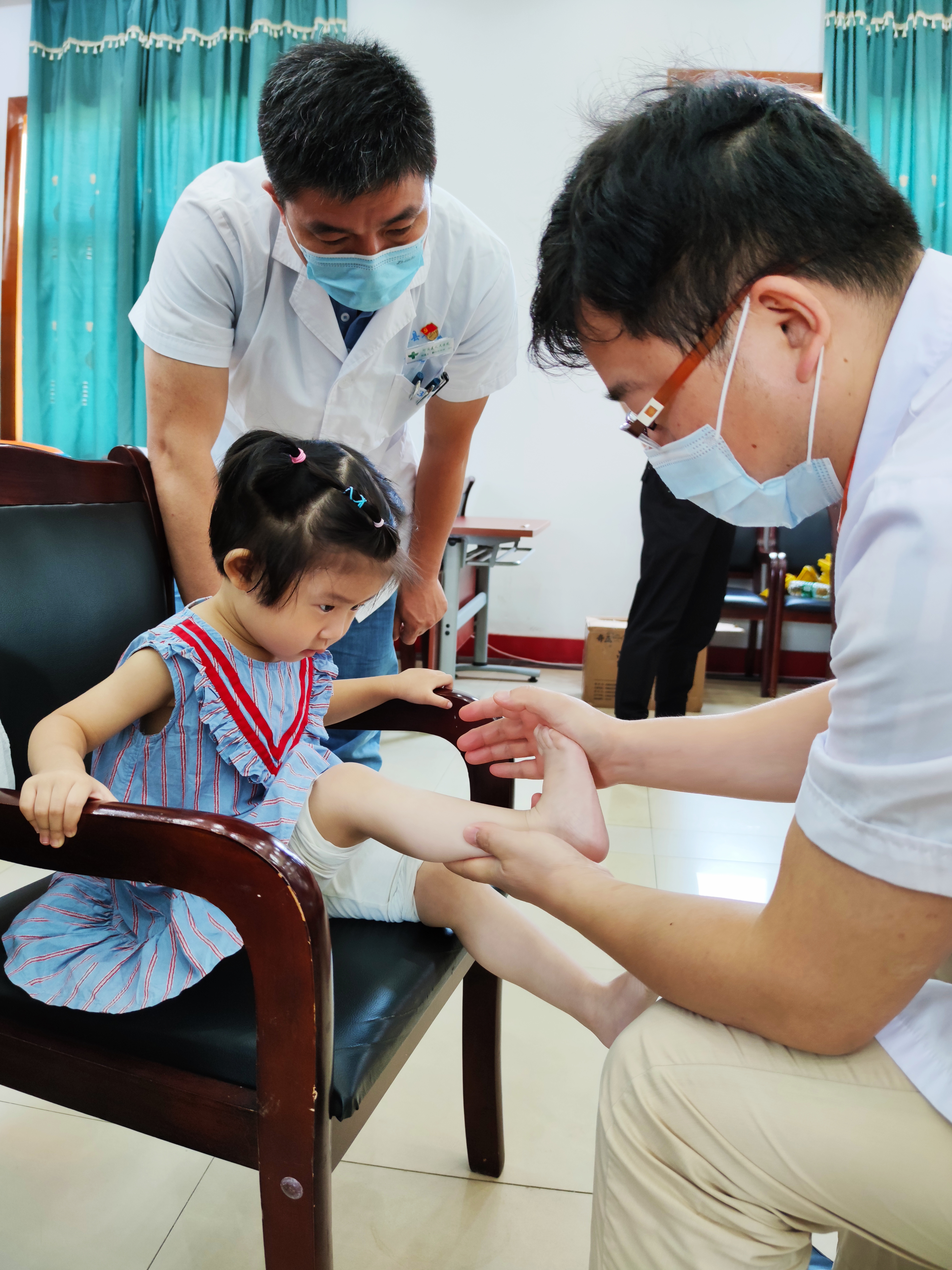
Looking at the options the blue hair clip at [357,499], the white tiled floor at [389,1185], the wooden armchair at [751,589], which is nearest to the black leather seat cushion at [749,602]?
the wooden armchair at [751,589]

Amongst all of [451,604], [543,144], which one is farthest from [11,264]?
[451,604]

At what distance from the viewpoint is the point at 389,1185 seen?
→ 1.20 m

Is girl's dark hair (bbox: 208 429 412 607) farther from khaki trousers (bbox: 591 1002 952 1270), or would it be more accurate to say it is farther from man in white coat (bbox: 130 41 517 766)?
khaki trousers (bbox: 591 1002 952 1270)

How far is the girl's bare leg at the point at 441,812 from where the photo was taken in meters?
0.92

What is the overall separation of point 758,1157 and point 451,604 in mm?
2665

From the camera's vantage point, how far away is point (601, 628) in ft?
12.5

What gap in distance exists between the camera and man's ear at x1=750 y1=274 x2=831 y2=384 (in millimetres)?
644

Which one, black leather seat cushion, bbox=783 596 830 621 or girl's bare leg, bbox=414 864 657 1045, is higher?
girl's bare leg, bbox=414 864 657 1045

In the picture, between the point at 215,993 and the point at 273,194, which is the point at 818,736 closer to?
the point at 215,993

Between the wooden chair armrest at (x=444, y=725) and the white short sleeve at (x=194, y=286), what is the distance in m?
0.59

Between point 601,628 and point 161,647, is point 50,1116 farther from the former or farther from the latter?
point 601,628

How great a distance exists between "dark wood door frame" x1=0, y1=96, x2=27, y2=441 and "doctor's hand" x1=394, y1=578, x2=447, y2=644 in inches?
141

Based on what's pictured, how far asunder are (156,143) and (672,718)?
13.8 feet

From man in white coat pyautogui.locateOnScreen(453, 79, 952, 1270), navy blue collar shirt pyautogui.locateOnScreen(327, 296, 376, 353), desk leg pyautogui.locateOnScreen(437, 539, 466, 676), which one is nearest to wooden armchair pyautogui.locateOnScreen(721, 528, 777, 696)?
desk leg pyautogui.locateOnScreen(437, 539, 466, 676)
